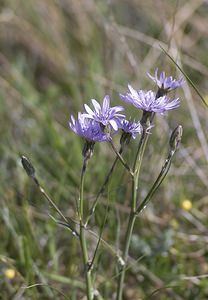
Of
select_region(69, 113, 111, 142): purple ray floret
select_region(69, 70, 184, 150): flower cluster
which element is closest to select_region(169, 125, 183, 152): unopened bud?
select_region(69, 70, 184, 150): flower cluster

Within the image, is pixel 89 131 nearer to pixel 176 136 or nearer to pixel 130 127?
pixel 130 127

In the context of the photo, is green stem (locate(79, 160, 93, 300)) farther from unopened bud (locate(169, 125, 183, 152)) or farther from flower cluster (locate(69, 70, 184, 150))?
unopened bud (locate(169, 125, 183, 152))

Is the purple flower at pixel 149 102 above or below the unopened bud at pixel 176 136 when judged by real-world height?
above

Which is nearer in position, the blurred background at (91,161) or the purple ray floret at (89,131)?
the purple ray floret at (89,131)

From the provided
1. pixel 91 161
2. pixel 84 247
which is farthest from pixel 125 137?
pixel 91 161

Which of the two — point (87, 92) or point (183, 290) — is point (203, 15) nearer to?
point (87, 92)

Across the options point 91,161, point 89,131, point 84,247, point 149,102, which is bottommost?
point 84,247

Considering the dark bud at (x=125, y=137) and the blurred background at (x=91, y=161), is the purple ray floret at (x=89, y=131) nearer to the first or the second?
the dark bud at (x=125, y=137)

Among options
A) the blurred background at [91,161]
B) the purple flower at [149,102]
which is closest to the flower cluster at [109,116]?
the purple flower at [149,102]
